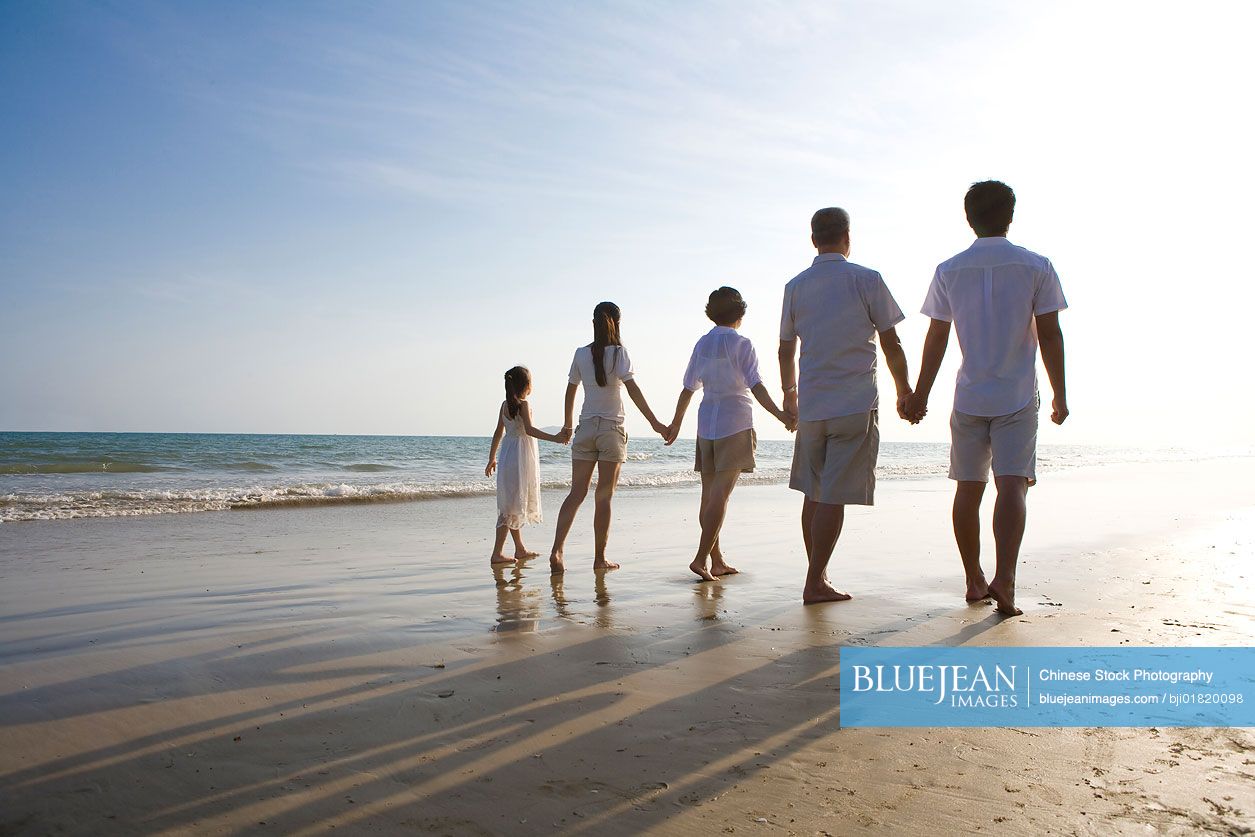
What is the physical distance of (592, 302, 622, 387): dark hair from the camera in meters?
6.04

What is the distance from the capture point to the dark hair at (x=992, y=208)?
14.0ft

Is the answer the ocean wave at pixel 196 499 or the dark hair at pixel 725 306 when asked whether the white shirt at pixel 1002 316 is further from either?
the ocean wave at pixel 196 499

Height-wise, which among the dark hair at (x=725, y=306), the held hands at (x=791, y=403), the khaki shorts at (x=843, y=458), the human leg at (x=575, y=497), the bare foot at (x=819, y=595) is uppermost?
the dark hair at (x=725, y=306)

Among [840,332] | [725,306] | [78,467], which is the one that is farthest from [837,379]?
[78,467]

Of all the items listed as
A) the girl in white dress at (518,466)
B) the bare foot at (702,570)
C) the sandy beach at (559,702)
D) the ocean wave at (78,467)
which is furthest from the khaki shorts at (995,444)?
the ocean wave at (78,467)

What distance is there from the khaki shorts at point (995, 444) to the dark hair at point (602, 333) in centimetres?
253

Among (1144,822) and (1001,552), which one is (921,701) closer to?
(1144,822)

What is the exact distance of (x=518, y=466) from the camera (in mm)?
6637

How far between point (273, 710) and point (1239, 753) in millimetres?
2859

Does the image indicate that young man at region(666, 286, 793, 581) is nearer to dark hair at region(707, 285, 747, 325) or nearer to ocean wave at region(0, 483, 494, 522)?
dark hair at region(707, 285, 747, 325)

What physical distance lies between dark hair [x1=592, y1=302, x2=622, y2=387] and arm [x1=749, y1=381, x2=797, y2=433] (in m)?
1.11

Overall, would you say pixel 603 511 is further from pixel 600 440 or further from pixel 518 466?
pixel 518 466

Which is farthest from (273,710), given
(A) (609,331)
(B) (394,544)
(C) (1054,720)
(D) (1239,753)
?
(B) (394,544)

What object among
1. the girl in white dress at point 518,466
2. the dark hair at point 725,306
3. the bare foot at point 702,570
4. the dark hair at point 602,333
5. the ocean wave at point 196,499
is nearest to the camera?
the bare foot at point 702,570
